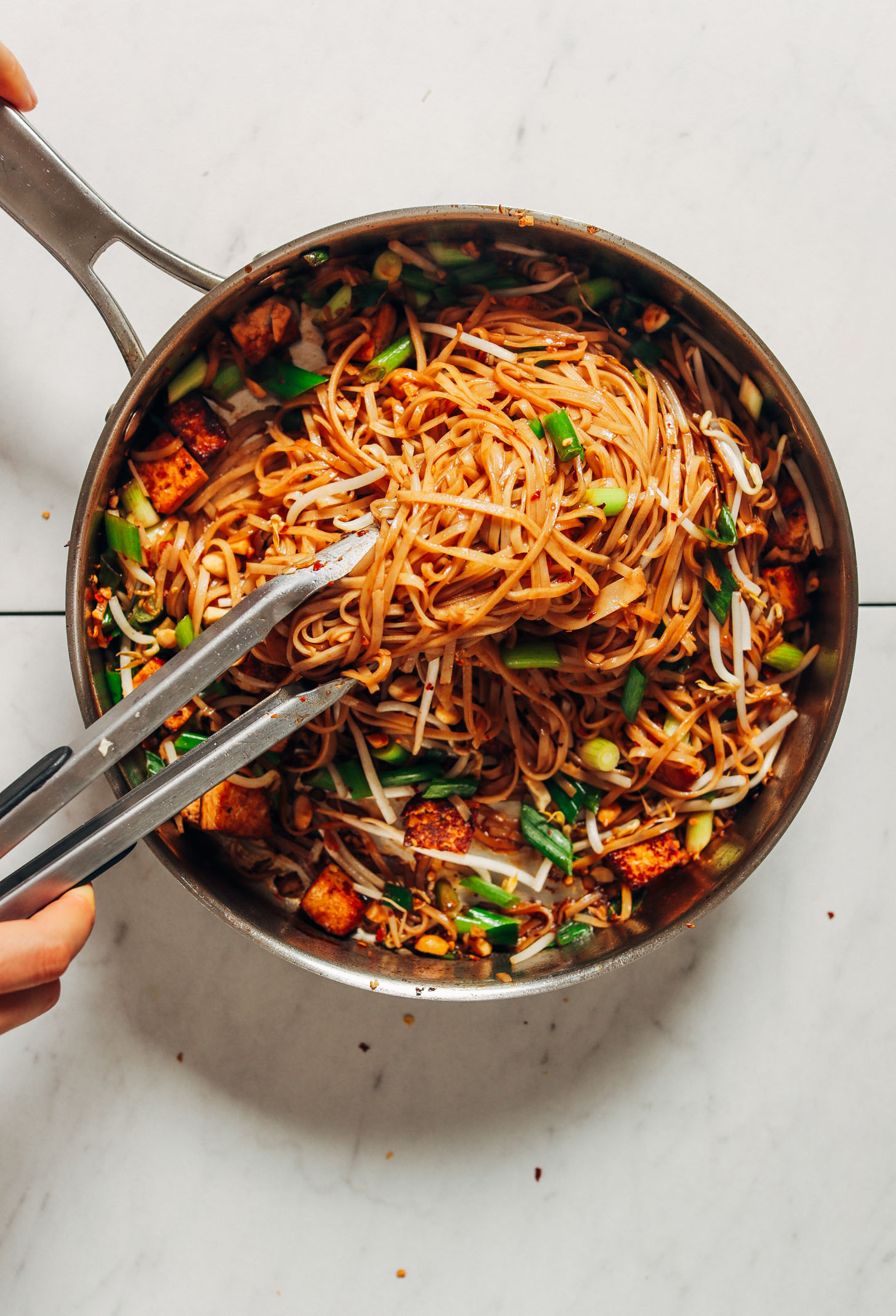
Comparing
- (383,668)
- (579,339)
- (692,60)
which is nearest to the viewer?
(383,668)

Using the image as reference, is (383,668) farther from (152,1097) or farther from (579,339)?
(152,1097)

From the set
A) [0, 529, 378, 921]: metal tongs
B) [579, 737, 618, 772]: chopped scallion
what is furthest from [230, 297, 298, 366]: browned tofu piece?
[579, 737, 618, 772]: chopped scallion

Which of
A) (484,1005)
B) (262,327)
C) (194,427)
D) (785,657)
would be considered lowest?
(484,1005)

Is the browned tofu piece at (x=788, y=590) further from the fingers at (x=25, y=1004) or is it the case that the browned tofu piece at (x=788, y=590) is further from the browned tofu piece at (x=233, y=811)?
the fingers at (x=25, y=1004)

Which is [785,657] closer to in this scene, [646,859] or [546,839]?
[646,859]

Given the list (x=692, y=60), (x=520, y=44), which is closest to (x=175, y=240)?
(x=520, y=44)

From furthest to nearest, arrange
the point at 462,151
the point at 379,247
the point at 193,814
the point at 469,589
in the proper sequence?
the point at 462,151 < the point at 193,814 < the point at 379,247 < the point at 469,589

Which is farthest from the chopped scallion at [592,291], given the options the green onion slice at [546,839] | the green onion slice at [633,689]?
the green onion slice at [546,839]

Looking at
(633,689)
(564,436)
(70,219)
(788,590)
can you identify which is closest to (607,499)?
(564,436)
